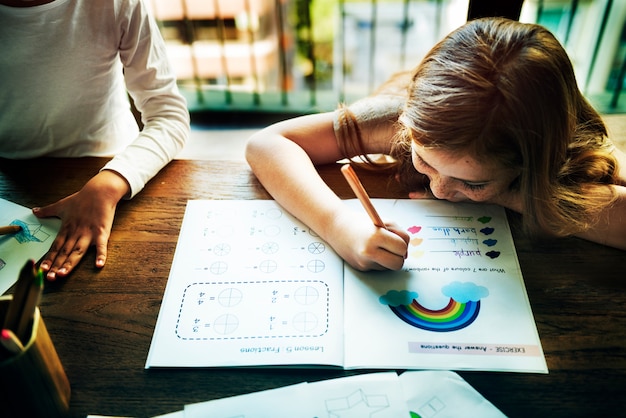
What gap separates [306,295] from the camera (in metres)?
0.61

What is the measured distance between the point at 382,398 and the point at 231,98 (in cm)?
174

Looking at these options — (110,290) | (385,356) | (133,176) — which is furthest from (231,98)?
(385,356)

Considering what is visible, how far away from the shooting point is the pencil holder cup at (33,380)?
41cm

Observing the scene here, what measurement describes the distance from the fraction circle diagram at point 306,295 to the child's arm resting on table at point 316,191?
0.08 metres

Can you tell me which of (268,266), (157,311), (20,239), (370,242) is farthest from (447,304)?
(20,239)

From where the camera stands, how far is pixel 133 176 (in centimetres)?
77

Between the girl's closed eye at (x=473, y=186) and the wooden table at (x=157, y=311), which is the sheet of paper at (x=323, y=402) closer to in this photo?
the wooden table at (x=157, y=311)

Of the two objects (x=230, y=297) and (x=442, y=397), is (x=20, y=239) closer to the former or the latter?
(x=230, y=297)

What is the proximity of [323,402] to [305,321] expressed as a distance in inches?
4.2

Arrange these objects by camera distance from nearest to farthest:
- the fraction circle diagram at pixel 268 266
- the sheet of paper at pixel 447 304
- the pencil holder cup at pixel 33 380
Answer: the pencil holder cup at pixel 33 380, the sheet of paper at pixel 447 304, the fraction circle diagram at pixel 268 266

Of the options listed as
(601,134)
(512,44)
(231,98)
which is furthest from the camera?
(231,98)

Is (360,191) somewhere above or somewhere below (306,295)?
above

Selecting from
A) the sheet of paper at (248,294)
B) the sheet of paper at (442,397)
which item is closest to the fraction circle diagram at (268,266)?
the sheet of paper at (248,294)

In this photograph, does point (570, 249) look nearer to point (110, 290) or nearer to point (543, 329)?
point (543, 329)
